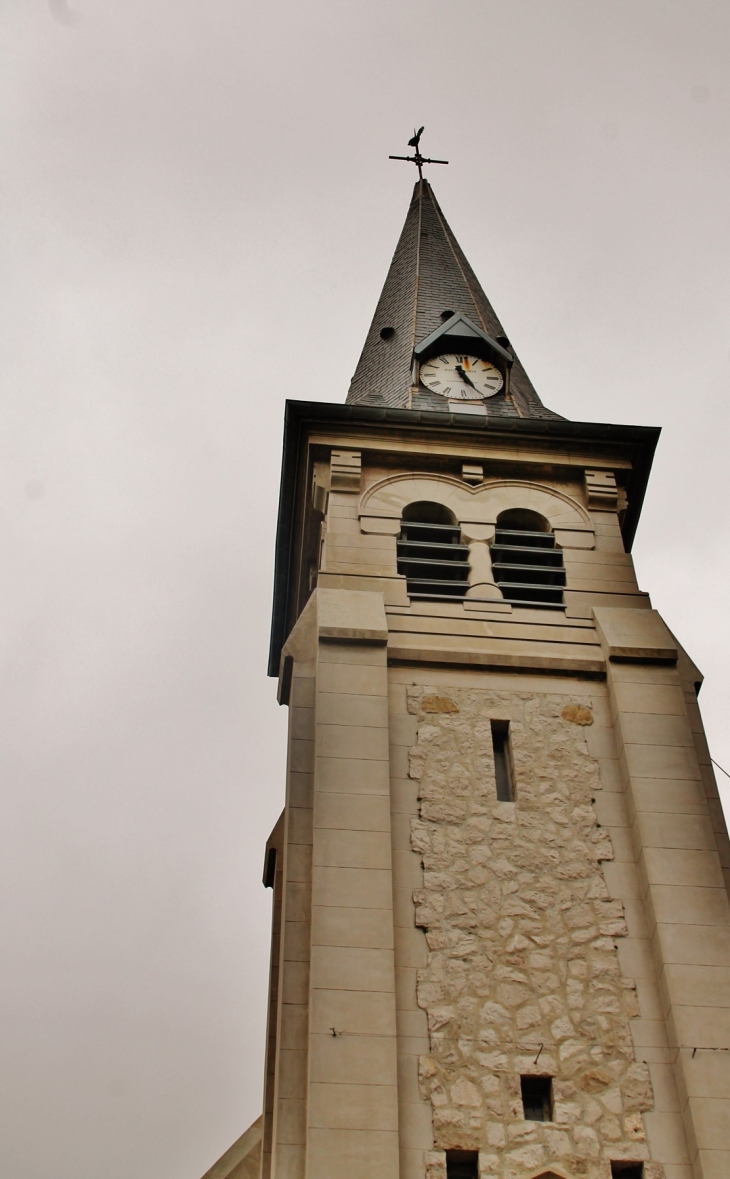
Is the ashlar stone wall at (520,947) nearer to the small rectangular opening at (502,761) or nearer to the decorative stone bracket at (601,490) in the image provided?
the small rectangular opening at (502,761)

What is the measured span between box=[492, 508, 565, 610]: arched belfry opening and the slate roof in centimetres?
220

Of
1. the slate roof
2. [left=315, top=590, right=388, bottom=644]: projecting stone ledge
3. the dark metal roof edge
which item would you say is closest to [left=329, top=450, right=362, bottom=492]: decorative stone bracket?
the dark metal roof edge

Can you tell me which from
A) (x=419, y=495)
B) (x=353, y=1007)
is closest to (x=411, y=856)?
(x=353, y=1007)

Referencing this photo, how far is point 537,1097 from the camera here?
13.3m

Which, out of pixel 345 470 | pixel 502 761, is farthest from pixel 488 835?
pixel 345 470

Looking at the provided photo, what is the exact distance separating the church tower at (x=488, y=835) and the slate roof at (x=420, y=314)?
6.77ft

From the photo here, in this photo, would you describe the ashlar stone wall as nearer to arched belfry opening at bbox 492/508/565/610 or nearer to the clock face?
arched belfry opening at bbox 492/508/565/610

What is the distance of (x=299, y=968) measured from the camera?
13.9 metres

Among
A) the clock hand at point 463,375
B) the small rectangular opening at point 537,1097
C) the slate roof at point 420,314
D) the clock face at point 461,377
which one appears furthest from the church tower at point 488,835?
the clock hand at point 463,375

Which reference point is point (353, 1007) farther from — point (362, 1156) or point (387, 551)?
point (387, 551)

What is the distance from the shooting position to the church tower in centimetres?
1305

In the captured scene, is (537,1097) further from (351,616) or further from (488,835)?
(351,616)

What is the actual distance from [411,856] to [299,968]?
6.10ft

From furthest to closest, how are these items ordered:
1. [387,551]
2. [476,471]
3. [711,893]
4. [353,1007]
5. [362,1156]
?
[476,471]
[387,551]
[711,893]
[353,1007]
[362,1156]
